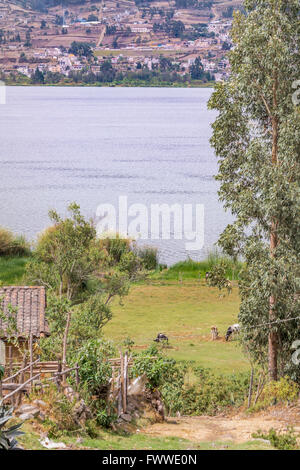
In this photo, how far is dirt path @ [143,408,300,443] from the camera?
47.5 feet

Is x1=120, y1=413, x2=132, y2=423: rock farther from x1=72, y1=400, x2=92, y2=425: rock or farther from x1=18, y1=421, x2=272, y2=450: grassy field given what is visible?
x1=72, y1=400, x2=92, y2=425: rock

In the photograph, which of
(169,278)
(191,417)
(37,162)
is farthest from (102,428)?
(37,162)

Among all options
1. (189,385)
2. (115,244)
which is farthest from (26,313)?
(115,244)

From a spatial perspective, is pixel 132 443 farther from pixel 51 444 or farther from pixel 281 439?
pixel 281 439

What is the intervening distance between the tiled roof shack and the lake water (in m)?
25.7

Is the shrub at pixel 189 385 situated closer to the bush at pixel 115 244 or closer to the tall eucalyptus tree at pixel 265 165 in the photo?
the tall eucalyptus tree at pixel 265 165

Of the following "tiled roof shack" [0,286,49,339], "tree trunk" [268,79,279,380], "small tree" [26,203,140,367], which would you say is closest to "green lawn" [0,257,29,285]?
"small tree" [26,203,140,367]

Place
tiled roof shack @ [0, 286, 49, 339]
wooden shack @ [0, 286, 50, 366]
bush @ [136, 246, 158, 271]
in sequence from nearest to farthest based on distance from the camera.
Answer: wooden shack @ [0, 286, 50, 366], tiled roof shack @ [0, 286, 49, 339], bush @ [136, 246, 158, 271]

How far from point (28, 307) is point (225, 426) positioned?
6.88m

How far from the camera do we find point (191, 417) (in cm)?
1786

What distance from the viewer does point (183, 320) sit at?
30.9 meters

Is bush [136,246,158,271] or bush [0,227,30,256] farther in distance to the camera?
bush [0,227,30,256]

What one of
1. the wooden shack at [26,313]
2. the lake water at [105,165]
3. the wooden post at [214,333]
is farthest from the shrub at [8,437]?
the lake water at [105,165]

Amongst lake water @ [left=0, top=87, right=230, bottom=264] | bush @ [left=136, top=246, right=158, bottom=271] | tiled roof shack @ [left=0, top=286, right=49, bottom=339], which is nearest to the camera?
tiled roof shack @ [left=0, top=286, right=49, bottom=339]
